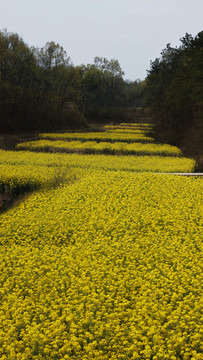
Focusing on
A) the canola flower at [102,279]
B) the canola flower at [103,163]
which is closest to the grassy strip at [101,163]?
the canola flower at [103,163]

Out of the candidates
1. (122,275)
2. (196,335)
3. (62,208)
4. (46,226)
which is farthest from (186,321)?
(62,208)

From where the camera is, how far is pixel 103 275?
21.5 feet

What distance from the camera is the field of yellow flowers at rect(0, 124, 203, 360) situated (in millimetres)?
4762

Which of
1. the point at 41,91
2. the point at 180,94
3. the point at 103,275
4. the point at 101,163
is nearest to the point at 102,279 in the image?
the point at 103,275

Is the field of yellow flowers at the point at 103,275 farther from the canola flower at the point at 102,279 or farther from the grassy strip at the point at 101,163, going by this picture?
the grassy strip at the point at 101,163

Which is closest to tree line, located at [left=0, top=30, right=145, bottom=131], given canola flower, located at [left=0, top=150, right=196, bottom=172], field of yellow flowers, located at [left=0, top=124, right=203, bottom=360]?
canola flower, located at [left=0, top=150, right=196, bottom=172]

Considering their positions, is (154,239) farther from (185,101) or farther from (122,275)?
(185,101)

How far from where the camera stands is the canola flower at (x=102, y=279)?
475 cm

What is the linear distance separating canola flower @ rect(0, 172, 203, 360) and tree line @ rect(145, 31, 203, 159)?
58.9 feet

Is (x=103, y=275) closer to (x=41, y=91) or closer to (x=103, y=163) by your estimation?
(x=103, y=163)

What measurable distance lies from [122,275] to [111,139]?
29.0 metres

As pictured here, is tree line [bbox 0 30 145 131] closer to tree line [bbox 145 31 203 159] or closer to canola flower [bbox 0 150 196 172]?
tree line [bbox 145 31 203 159]

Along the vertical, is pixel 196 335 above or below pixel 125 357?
above

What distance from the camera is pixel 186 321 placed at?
520cm
